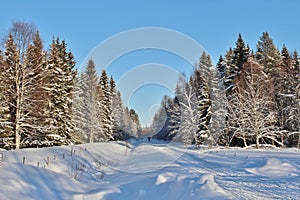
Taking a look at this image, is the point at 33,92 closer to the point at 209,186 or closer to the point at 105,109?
the point at 209,186

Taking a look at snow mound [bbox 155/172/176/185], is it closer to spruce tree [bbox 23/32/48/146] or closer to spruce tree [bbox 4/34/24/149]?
spruce tree [bbox 23/32/48/146]

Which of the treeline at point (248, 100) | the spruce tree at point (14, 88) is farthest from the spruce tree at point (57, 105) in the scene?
the treeline at point (248, 100)

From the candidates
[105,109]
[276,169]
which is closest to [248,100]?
[276,169]

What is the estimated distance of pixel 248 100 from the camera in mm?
21953

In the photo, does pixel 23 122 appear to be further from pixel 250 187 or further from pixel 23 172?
pixel 250 187

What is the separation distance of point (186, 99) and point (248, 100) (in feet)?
29.6

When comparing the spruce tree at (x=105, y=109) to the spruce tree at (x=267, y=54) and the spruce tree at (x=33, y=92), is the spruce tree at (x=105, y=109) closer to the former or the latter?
the spruce tree at (x=33, y=92)

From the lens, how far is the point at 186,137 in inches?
1297

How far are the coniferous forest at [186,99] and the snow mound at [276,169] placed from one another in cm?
1185

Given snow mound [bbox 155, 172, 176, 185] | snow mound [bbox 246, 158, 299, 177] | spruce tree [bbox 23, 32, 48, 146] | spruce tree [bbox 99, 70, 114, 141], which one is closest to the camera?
snow mound [bbox 155, 172, 176, 185]

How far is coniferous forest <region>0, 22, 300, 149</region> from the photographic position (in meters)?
17.7

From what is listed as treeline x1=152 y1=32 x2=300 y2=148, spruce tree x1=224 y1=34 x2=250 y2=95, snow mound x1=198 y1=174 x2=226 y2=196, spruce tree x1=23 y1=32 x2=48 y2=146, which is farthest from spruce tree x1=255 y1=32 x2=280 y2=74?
snow mound x1=198 y1=174 x2=226 y2=196

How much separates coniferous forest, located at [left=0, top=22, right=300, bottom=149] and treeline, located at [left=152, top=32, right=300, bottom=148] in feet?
0.25

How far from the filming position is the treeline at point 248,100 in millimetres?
22266
